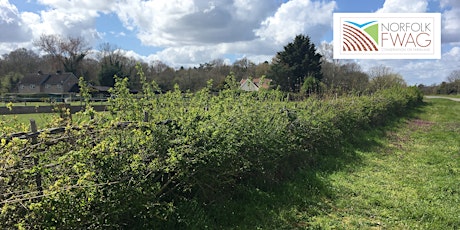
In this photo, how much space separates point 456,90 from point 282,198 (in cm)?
6892

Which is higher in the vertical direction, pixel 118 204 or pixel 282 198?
pixel 118 204

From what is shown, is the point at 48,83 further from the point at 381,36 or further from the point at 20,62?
the point at 381,36

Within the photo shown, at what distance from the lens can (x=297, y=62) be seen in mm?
43969

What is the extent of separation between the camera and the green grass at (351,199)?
422 cm

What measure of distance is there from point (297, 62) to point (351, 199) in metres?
40.2

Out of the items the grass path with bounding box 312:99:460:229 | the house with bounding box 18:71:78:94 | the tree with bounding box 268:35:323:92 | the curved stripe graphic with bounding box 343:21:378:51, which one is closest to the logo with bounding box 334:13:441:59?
the curved stripe graphic with bounding box 343:21:378:51

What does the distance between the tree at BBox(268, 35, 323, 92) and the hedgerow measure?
120 feet

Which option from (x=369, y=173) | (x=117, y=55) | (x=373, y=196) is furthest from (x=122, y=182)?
(x=117, y=55)

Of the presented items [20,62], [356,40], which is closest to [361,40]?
[356,40]

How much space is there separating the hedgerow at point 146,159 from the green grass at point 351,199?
272 millimetres

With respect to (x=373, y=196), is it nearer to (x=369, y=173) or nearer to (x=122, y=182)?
(x=369, y=173)

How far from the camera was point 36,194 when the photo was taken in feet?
8.29

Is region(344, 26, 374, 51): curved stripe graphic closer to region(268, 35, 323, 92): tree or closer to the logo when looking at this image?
the logo

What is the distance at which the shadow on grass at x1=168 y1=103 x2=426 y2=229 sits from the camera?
386 cm
